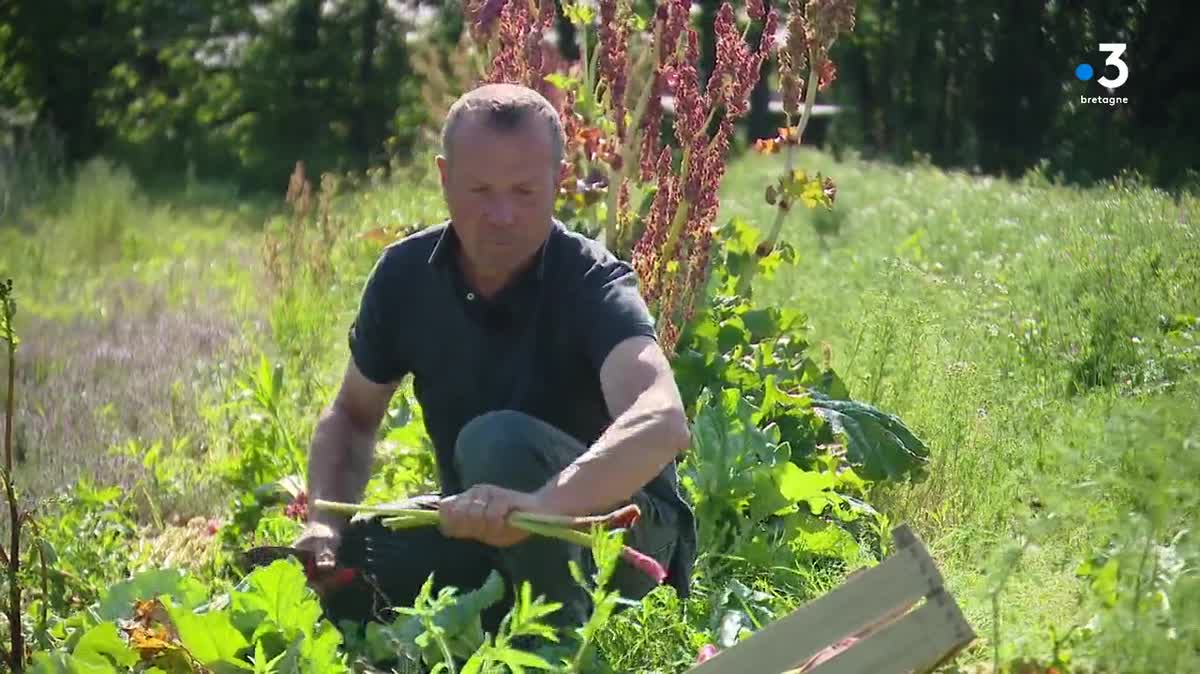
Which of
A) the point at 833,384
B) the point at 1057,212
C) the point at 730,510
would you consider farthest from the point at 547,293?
the point at 1057,212

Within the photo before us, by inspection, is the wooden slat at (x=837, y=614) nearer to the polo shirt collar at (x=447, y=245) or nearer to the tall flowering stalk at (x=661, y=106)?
the polo shirt collar at (x=447, y=245)

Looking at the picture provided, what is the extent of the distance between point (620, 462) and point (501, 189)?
606 millimetres

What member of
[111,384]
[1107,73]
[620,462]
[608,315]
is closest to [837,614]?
[620,462]

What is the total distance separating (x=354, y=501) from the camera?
10.5 ft

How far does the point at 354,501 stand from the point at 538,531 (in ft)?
2.61

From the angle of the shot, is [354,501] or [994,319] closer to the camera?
[354,501]

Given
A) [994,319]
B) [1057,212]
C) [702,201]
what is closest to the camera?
[702,201]

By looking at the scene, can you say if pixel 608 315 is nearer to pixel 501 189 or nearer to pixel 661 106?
pixel 501 189

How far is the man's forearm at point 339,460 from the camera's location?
317 cm

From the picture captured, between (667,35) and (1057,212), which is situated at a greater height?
(667,35)

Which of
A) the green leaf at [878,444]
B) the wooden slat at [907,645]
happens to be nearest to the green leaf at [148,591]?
the wooden slat at [907,645]

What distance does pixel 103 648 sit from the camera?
262 centimetres

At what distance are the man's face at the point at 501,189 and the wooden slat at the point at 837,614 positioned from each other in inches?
44.5

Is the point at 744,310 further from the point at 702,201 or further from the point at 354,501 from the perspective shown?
the point at 354,501
